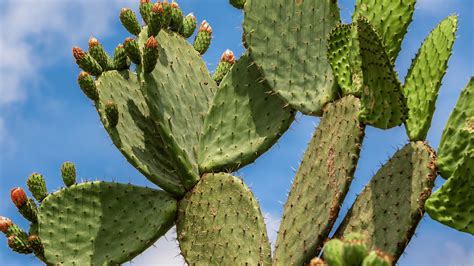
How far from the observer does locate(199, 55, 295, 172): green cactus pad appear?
518 centimetres

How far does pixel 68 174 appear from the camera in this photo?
5.29 meters

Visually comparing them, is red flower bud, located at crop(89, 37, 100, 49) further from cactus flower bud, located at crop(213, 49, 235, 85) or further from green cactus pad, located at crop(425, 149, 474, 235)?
green cactus pad, located at crop(425, 149, 474, 235)

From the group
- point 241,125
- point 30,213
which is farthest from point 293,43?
point 30,213

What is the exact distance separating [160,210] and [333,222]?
1.11 m

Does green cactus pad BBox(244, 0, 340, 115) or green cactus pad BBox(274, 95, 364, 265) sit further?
green cactus pad BBox(244, 0, 340, 115)

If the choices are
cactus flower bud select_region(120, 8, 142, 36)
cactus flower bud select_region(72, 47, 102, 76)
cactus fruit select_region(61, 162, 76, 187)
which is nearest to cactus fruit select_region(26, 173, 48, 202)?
cactus fruit select_region(61, 162, 76, 187)

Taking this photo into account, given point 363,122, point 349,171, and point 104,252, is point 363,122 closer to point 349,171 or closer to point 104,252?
point 349,171

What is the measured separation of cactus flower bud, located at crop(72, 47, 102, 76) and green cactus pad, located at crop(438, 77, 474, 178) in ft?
6.93

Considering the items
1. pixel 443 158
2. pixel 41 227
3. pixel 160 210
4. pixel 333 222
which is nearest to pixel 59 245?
pixel 41 227

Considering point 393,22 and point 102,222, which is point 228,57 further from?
point 393,22

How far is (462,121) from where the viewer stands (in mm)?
4191

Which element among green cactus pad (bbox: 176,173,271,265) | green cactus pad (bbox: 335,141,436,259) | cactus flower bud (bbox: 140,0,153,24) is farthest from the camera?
cactus flower bud (bbox: 140,0,153,24)

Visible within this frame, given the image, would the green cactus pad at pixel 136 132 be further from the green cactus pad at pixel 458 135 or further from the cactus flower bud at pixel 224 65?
the green cactus pad at pixel 458 135

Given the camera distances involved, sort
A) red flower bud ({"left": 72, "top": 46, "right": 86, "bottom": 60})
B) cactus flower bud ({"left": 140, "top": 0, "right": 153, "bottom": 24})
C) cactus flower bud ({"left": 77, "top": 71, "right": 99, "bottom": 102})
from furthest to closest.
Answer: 1. cactus flower bud ({"left": 140, "top": 0, "right": 153, "bottom": 24})
2. red flower bud ({"left": 72, "top": 46, "right": 86, "bottom": 60})
3. cactus flower bud ({"left": 77, "top": 71, "right": 99, "bottom": 102})
